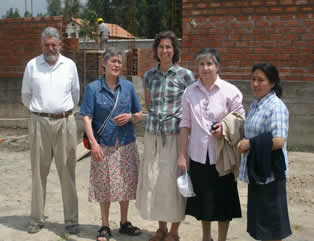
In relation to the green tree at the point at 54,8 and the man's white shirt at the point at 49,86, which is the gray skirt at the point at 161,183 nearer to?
the man's white shirt at the point at 49,86

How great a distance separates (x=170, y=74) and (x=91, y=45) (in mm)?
22343

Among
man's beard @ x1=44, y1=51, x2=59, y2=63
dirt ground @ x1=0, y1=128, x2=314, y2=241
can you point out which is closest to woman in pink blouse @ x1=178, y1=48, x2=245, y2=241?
dirt ground @ x1=0, y1=128, x2=314, y2=241

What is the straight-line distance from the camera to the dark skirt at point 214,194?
3.34 meters

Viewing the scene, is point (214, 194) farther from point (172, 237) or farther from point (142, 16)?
point (142, 16)

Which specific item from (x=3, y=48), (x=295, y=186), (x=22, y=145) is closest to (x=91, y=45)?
(x=3, y=48)

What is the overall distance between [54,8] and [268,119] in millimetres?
73180

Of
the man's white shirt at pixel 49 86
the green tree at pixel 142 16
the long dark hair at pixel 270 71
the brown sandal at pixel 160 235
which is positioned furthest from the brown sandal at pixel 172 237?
the green tree at pixel 142 16

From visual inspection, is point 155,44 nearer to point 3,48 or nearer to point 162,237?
point 162,237

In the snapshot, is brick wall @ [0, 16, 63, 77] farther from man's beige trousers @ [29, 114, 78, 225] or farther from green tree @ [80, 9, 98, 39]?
green tree @ [80, 9, 98, 39]

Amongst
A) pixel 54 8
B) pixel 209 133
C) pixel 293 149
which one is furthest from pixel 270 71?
pixel 54 8

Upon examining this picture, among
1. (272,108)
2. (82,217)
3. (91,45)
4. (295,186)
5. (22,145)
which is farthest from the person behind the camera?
(91,45)

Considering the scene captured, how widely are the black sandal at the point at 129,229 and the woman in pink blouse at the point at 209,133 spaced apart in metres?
0.90

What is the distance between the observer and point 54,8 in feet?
232

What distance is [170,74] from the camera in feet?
11.9
